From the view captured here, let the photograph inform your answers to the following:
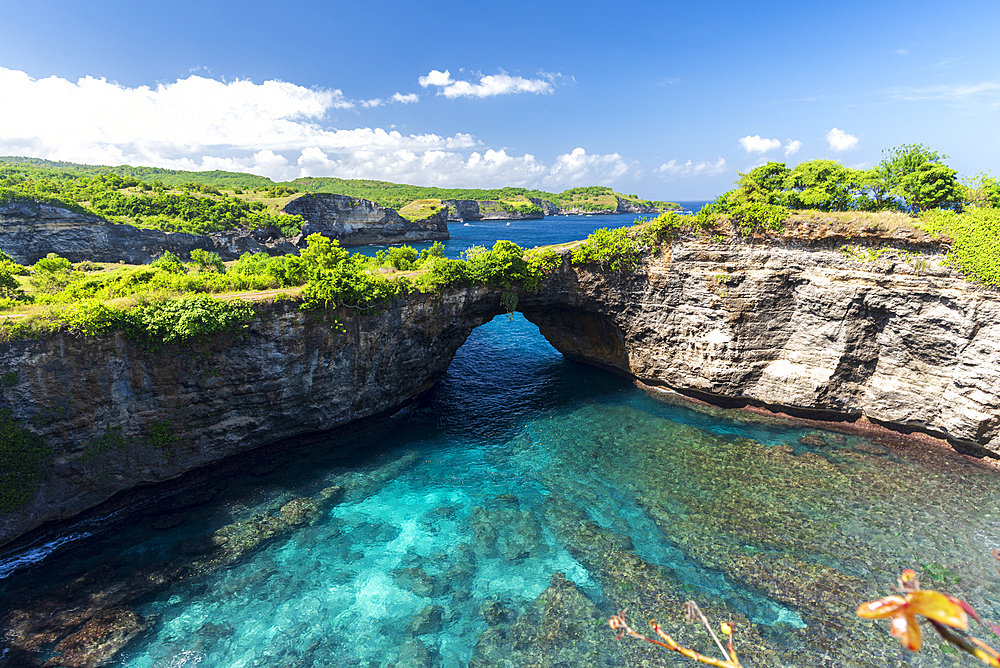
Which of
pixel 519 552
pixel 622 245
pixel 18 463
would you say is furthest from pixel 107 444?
pixel 622 245

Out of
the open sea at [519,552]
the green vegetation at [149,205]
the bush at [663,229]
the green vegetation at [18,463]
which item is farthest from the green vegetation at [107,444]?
the green vegetation at [149,205]

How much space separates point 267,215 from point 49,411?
8774cm

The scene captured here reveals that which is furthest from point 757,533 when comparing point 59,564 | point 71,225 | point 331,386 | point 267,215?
point 267,215

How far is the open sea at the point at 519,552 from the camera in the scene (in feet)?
52.4

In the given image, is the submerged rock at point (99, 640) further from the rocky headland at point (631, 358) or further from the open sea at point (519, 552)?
the rocky headland at point (631, 358)

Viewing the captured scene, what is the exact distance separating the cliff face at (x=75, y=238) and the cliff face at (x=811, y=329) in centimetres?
6631

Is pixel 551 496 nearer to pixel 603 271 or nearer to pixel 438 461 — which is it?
pixel 438 461

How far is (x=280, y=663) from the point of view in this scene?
50.8 ft

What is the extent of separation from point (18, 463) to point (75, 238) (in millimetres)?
59289

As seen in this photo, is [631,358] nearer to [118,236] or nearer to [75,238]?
[118,236]

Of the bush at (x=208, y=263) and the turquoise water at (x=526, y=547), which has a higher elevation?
the bush at (x=208, y=263)

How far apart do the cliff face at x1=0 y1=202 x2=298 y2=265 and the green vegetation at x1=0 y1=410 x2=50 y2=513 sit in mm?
54344

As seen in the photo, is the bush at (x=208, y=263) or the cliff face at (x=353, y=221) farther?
the cliff face at (x=353, y=221)

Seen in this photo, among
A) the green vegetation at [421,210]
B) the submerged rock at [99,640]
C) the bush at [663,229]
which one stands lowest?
the submerged rock at [99,640]
